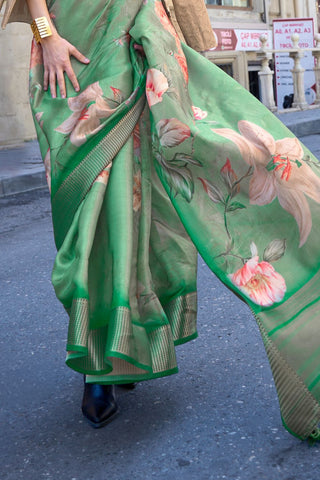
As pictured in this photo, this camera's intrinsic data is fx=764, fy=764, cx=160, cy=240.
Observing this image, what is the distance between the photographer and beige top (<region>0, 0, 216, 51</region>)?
212 centimetres

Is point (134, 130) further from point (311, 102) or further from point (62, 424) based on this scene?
point (311, 102)

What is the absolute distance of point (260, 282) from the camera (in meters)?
1.76

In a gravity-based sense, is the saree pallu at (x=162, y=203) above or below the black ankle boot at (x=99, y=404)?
above

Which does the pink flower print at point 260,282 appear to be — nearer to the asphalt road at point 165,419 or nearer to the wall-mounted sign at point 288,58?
the asphalt road at point 165,419

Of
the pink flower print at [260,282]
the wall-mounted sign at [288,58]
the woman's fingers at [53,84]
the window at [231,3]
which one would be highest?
the woman's fingers at [53,84]

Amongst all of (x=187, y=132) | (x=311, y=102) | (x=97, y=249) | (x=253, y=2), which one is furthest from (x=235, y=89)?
(x=253, y=2)

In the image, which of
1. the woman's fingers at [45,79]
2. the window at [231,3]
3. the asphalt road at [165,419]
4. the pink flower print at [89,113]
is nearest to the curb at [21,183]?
the asphalt road at [165,419]

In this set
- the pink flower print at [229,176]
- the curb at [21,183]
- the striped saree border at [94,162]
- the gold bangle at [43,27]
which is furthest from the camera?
the curb at [21,183]

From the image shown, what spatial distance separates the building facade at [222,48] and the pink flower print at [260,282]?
9830 mm

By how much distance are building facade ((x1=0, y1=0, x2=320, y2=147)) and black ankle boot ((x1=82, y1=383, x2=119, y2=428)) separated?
31.5ft

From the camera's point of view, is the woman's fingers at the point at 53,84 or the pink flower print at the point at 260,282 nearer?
the pink flower print at the point at 260,282

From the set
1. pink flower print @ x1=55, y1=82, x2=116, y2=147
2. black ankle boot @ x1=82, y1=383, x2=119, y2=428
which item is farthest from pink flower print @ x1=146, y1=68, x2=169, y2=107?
black ankle boot @ x1=82, y1=383, x2=119, y2=428

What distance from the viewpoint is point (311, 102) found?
18016 mm

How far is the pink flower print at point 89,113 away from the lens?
1.92 metres
